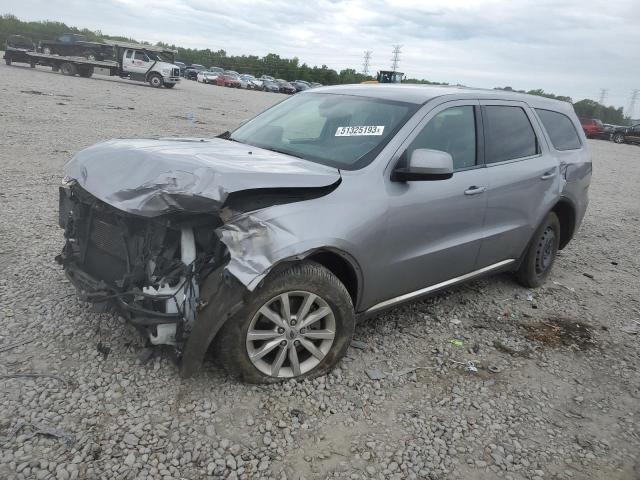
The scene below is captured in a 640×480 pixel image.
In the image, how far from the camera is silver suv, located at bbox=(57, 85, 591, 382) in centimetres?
271

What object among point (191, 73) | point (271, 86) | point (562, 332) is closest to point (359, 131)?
point (562, 332)

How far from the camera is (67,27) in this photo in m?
67.5

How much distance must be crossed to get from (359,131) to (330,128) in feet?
1.06

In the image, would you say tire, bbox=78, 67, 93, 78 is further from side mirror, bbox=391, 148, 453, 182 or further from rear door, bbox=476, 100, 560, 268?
side mirror, bbox=391, 148, 453, 182

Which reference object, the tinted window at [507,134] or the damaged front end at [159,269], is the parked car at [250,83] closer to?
the tinted window at [507,134]

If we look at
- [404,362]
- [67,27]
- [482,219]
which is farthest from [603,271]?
[67,27]

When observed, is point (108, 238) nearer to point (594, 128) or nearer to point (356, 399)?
point (356, 399)

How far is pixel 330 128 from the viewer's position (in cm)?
379

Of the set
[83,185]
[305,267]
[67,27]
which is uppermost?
[67,27]

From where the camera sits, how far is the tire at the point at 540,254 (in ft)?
15.9

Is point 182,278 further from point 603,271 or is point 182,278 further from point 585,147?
point 603,271

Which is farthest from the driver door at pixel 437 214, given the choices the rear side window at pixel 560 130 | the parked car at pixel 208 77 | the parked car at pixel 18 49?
the parked car at pixel 208 77

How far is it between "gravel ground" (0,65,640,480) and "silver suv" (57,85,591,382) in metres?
0.31

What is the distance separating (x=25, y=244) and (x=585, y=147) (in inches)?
221
